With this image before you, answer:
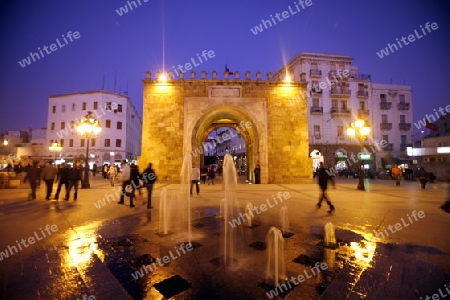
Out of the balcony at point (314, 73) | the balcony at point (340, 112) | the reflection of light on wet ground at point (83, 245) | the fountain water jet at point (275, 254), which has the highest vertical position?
the balcony at point (314, 73)

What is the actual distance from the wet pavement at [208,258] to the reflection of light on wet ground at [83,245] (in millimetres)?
17

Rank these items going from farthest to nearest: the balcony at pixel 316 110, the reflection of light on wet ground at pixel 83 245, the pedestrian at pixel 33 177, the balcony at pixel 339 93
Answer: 1. the balcony at pixel 339 93
2. the balcony at pixel 316 110
3. the pedestrian at pixel 33 177
4. the reflection of light on wet ground at pixel 83 245

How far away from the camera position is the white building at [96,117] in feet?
122

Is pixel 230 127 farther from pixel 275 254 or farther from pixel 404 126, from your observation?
pixel 404 126

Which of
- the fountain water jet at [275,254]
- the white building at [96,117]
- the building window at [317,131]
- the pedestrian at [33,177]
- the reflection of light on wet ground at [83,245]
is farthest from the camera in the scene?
the white building at [96,117]

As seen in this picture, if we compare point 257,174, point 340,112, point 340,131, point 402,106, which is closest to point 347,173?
point 340,131

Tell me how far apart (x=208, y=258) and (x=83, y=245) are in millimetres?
2521

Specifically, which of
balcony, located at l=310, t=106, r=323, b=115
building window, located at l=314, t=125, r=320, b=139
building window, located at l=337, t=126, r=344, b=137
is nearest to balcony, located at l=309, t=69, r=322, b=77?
balcony, located at l=310, t=106, r=323, b=115

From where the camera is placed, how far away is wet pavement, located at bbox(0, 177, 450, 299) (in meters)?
2.98

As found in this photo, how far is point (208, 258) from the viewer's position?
3.98m

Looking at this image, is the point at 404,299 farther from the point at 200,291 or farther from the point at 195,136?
the point at 195,136

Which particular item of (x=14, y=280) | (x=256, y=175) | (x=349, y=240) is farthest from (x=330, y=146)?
(x=14, y=280)

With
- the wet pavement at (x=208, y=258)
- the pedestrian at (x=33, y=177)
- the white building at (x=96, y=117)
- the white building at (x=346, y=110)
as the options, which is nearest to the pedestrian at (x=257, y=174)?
the wet pavement at (x=208, y=258)

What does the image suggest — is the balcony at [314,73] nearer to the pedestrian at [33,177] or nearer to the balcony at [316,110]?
the balcony at [316,110]
